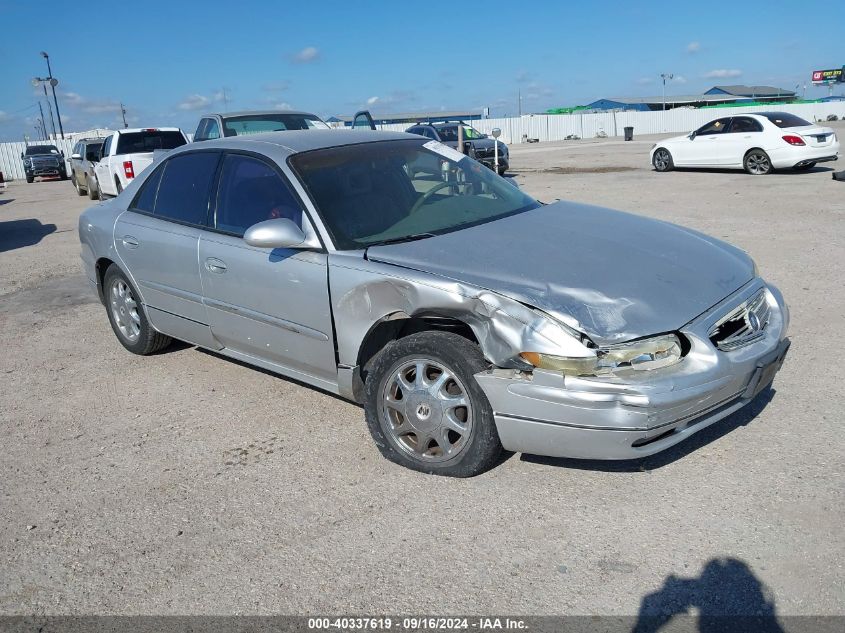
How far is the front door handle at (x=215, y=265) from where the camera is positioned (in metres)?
4.34

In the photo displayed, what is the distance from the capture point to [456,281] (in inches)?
131

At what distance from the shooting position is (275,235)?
374 centimetres

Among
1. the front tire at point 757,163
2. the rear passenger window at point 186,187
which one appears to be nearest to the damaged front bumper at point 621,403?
the rear passenger window at point 186,187

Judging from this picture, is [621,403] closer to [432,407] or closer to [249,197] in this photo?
[432,407]

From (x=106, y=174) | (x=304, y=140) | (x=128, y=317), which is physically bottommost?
(x=128, y=317)

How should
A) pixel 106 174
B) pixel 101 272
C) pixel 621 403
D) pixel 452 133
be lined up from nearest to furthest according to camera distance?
1. pixel 621 403
2. pixel 101 272
3. pixel 106 174
4. pixel 452 133

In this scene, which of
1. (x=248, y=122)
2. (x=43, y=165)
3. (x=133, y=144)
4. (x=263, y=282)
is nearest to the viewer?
(x=263, y=282)

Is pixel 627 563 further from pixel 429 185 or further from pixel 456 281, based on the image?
pixel 429 185

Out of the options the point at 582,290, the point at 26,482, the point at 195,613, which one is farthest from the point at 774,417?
the point at 26,482

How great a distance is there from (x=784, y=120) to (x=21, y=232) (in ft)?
52.5

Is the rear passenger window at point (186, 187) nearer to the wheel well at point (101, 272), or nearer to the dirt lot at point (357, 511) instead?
the wheel well at point (101, 272)

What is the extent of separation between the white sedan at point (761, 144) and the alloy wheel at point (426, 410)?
15.1 metres

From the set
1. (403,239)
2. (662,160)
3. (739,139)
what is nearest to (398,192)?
(403,239)

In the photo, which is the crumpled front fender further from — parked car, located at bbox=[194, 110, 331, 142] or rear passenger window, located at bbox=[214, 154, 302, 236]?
parked car, located at bbox=[194, 110, 331, 142]
